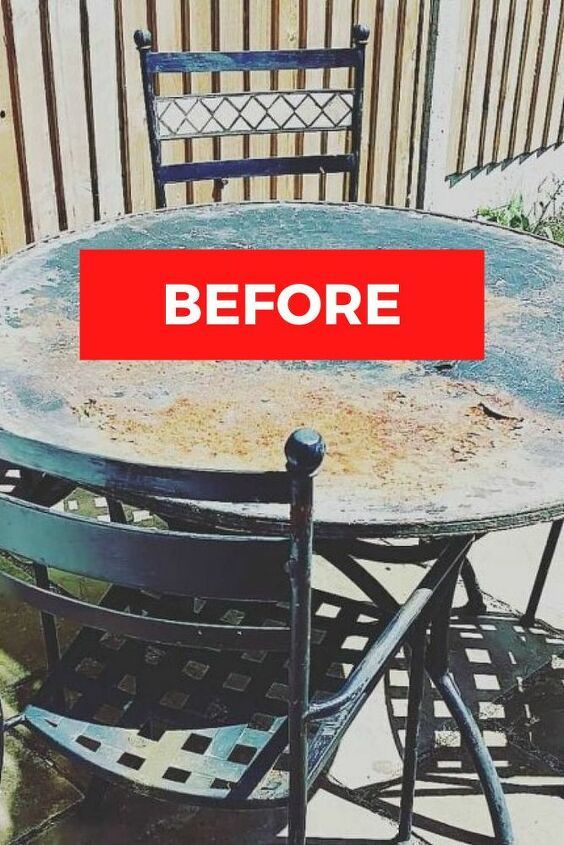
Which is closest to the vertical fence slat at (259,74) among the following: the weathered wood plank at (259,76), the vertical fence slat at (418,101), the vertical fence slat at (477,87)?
the weathered wood plank at (259,76)

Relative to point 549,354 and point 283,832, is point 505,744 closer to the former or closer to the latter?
Result: point 283,832

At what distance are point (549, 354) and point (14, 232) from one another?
2.26 meters

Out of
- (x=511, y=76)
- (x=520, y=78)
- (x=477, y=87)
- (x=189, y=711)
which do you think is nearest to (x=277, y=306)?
(x=189, y=711)

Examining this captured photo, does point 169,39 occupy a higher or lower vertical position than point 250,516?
higher

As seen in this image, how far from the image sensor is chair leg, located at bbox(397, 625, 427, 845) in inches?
66.5

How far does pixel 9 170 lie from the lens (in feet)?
11.2

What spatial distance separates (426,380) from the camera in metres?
1.76

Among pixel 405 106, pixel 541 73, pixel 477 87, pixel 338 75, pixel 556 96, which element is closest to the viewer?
pixel 338 75

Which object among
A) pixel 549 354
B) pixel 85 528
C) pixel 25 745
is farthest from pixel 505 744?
pixel 85 528

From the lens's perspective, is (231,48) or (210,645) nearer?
(210,645)

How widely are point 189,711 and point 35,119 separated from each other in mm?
2478

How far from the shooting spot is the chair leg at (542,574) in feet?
7.84

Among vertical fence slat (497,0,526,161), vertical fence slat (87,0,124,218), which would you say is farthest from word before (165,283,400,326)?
vertical fence slat (497,0,526,161)

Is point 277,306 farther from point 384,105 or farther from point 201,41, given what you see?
point 384,105
